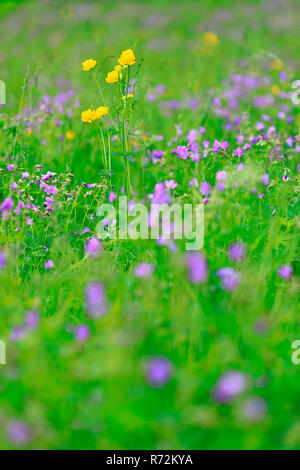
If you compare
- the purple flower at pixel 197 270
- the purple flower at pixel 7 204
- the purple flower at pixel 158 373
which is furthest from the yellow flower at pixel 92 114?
the purple flower at pixel 158 373

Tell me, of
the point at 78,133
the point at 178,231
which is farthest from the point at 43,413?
the point at 78,133

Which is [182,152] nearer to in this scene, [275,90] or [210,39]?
[275,90]

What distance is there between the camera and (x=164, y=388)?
143 centimetres

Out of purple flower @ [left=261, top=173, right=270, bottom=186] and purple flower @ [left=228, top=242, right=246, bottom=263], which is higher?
purple flower @ [left=261, top=173, right=270, bottom=186]

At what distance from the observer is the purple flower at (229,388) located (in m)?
1.34

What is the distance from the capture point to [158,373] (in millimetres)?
1351

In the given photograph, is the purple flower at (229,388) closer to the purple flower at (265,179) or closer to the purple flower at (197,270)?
the purple flower at (197,270)

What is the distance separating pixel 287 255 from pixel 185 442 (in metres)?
1.07

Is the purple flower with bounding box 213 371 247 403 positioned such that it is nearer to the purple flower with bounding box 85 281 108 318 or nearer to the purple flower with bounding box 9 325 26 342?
the purple flower with bounding box 85 281 108 318

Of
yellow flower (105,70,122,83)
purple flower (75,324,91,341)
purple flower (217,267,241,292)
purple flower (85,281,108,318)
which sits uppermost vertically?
yellow flower (105,70,122,83)

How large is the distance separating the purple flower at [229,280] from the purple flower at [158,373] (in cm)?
42

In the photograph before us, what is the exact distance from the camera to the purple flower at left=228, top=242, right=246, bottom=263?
6.65ft

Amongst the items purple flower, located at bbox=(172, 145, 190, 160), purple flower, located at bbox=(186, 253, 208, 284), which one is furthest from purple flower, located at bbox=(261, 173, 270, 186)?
purple flower, located at bbox=(186, 253, 208, 284)

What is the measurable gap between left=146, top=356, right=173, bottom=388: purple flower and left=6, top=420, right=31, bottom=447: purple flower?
333 mm
